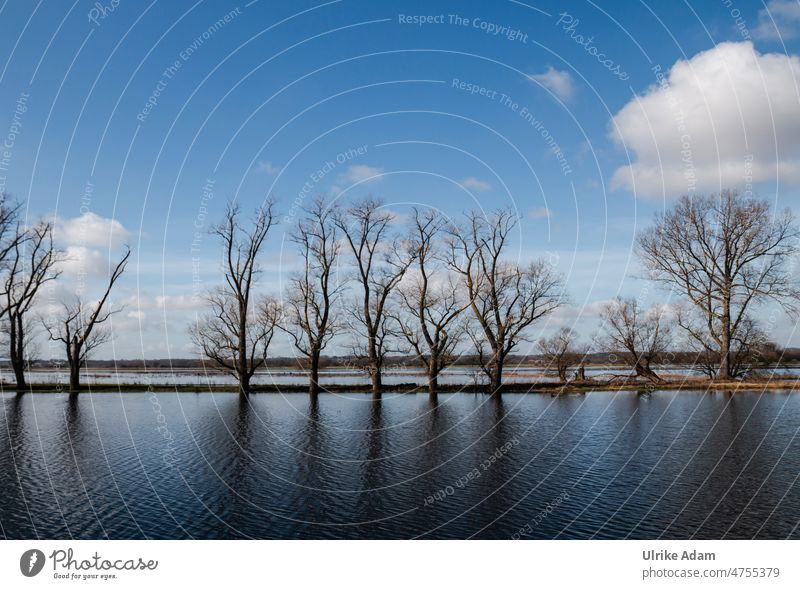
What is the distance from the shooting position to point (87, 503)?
15.7 metres

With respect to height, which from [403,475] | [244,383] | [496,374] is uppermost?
[496,374]

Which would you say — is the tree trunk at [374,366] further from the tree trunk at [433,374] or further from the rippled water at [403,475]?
the rippled water at [403,475]

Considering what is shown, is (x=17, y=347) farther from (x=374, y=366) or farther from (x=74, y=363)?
(x=374, y=366)

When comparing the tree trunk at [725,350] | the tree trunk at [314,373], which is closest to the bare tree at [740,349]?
the tree trunk at [725,350]

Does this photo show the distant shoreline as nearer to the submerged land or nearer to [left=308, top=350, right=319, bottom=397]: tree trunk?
the submerged land

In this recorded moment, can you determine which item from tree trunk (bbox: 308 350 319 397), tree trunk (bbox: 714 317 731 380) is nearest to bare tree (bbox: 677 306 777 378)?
tree trunk (bbox: 714 317 731 380)

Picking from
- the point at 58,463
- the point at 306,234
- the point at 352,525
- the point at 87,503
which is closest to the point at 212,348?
the point at 306,234

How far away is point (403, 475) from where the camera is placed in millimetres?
18922

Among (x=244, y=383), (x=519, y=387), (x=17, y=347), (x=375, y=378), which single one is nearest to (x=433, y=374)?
(x=375, y=378)

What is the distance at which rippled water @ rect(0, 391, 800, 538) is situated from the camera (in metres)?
14.2

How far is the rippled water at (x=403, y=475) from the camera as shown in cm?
1423

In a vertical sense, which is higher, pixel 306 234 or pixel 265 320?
pixel 306 234

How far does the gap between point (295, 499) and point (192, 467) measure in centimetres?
572
